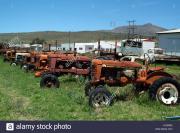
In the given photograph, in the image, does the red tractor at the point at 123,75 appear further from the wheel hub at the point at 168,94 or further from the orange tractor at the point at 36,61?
the orange tractor at the point at 36,61

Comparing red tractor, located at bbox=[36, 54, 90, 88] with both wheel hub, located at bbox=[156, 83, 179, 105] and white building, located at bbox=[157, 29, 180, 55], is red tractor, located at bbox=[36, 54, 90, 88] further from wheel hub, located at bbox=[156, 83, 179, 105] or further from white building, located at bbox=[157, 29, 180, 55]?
white building, located at bbox=[157, 29, 180, 55]

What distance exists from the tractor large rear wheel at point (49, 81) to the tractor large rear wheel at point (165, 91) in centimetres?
527

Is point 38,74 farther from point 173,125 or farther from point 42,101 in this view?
point 173,125

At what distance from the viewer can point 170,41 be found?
2307 inches

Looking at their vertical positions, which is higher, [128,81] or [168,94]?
[128,81]

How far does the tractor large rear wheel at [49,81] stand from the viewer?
16703 millimetres

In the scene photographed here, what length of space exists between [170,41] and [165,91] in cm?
4713

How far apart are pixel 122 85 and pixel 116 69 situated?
516 millimetres

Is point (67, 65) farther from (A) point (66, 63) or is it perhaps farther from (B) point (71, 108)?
(B) point (71, 108)

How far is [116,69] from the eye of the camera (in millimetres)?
13102

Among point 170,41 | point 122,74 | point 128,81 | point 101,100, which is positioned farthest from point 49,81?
point 170,41

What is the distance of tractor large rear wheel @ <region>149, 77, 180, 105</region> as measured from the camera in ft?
40.4

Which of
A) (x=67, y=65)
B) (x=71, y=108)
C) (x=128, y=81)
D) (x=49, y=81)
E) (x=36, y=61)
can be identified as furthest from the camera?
(x=36, y=61)

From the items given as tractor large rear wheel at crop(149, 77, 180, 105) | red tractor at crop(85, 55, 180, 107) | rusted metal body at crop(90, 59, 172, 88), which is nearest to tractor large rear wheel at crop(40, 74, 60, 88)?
red tractor at crop(85, 55, 180, 107)
